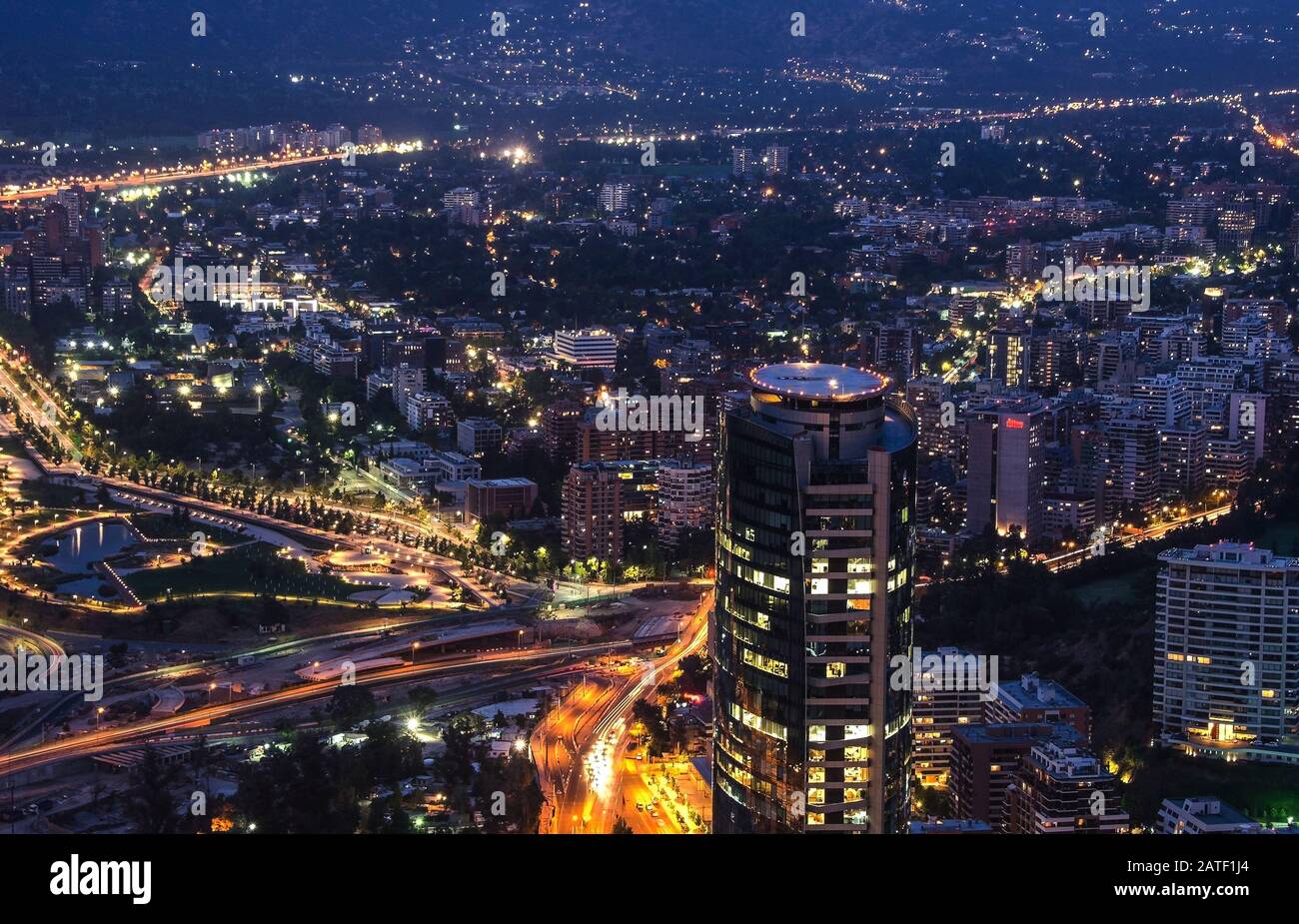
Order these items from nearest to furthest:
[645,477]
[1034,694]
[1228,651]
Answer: [1034,694] < [1228,651] < [645,477]

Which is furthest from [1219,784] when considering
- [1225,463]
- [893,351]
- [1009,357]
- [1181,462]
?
[893,351]

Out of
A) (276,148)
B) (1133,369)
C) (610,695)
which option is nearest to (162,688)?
(610,695)

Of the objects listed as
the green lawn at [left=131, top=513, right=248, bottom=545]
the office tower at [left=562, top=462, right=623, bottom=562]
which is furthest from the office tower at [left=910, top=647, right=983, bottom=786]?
the green lawn at [left=131, top=513, right=248, bottom=545]

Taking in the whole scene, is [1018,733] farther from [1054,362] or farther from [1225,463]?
[1054,362]

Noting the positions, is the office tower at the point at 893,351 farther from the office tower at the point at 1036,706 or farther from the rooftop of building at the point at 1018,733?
the rooftop of building at the point at 1018,733
